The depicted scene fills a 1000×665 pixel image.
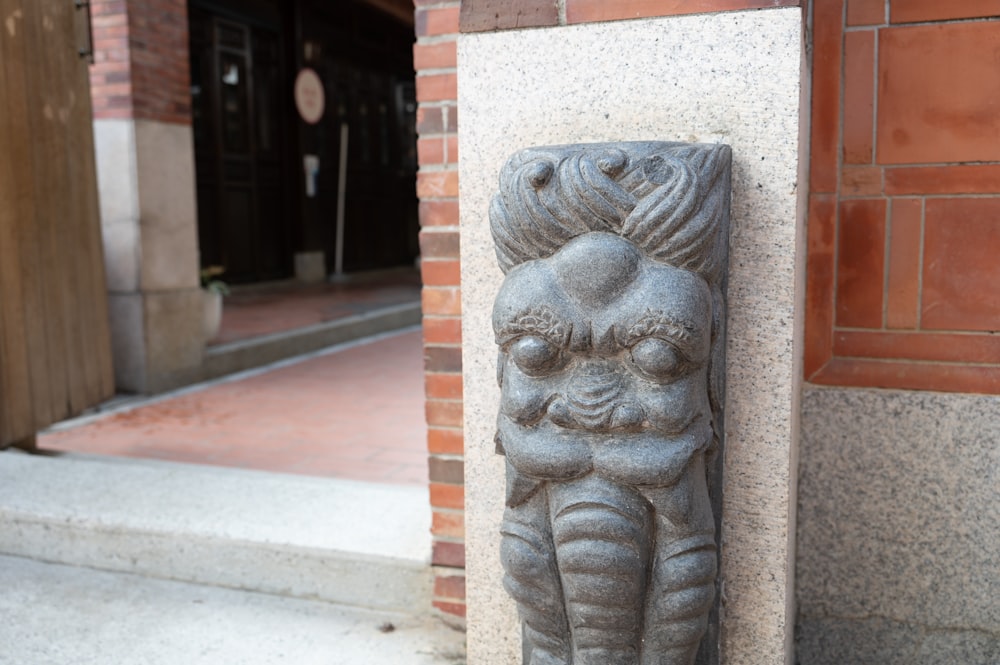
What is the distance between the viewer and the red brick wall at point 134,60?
210 inches

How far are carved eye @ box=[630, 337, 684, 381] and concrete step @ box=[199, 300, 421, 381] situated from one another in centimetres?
507

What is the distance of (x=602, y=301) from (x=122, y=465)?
2.71 m

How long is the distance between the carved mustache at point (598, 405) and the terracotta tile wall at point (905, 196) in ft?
2.72

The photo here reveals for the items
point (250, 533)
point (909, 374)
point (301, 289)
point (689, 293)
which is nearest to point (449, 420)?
point (250, 533)

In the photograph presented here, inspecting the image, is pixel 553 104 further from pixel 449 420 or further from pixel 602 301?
pixel 449 420

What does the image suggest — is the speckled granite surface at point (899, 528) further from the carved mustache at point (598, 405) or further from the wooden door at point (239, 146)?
the wooden door at point (239, 146)

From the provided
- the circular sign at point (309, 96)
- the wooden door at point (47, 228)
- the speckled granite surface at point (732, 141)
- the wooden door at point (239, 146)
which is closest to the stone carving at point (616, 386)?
the speckled granite surface at point (732, 141)

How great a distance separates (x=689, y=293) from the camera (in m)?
1.64

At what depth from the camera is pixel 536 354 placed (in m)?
1.66

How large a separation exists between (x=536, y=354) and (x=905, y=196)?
113 centimetres

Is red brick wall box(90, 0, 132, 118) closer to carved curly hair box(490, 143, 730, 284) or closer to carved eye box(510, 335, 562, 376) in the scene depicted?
carved curly hair box(490, 143, 730, 284)

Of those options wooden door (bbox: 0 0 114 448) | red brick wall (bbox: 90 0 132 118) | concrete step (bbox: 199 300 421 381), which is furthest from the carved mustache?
concrete step (bbox: 199 300 421 381)

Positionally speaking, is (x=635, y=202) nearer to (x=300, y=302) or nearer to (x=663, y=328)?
(x=663, y=328)

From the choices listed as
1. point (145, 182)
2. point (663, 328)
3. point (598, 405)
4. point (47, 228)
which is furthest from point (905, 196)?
point (145, 182)
